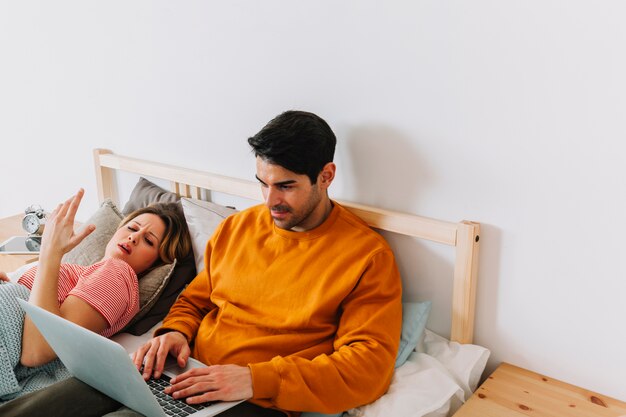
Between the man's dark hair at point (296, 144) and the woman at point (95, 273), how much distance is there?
483 mm

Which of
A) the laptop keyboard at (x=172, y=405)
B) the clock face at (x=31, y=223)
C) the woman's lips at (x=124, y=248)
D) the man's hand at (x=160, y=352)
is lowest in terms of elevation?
the laptop keyboard at (x=172, y=405)

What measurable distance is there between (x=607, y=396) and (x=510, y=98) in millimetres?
649

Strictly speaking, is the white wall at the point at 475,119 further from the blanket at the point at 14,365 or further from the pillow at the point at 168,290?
the blanket at the point at 14,365

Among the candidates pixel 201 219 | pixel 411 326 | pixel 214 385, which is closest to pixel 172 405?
pixel 214 385

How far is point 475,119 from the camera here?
1369mm

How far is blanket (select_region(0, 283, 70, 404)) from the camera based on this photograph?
54.6 inches

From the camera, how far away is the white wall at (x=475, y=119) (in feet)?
4.05

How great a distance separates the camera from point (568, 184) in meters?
1.27

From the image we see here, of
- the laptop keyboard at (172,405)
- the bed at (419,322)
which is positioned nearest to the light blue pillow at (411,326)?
the bed at (419,322)

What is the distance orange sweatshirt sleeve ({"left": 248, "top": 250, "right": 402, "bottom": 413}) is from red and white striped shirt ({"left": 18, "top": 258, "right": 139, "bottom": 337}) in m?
0.45

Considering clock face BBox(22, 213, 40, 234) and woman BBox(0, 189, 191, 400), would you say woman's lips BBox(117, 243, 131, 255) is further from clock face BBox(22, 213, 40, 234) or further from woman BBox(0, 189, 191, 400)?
clock face BBox(22, 213, 40, 234)

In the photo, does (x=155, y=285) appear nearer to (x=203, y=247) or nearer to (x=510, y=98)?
(x=203, y=247)

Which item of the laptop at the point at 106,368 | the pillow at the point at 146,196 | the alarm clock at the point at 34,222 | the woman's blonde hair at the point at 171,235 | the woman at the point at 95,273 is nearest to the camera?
the laptop at the point at 106,368

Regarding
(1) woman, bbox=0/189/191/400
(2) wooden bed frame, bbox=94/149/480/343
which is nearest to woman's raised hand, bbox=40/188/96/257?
(1) woman, bbox=0/189/191/400
